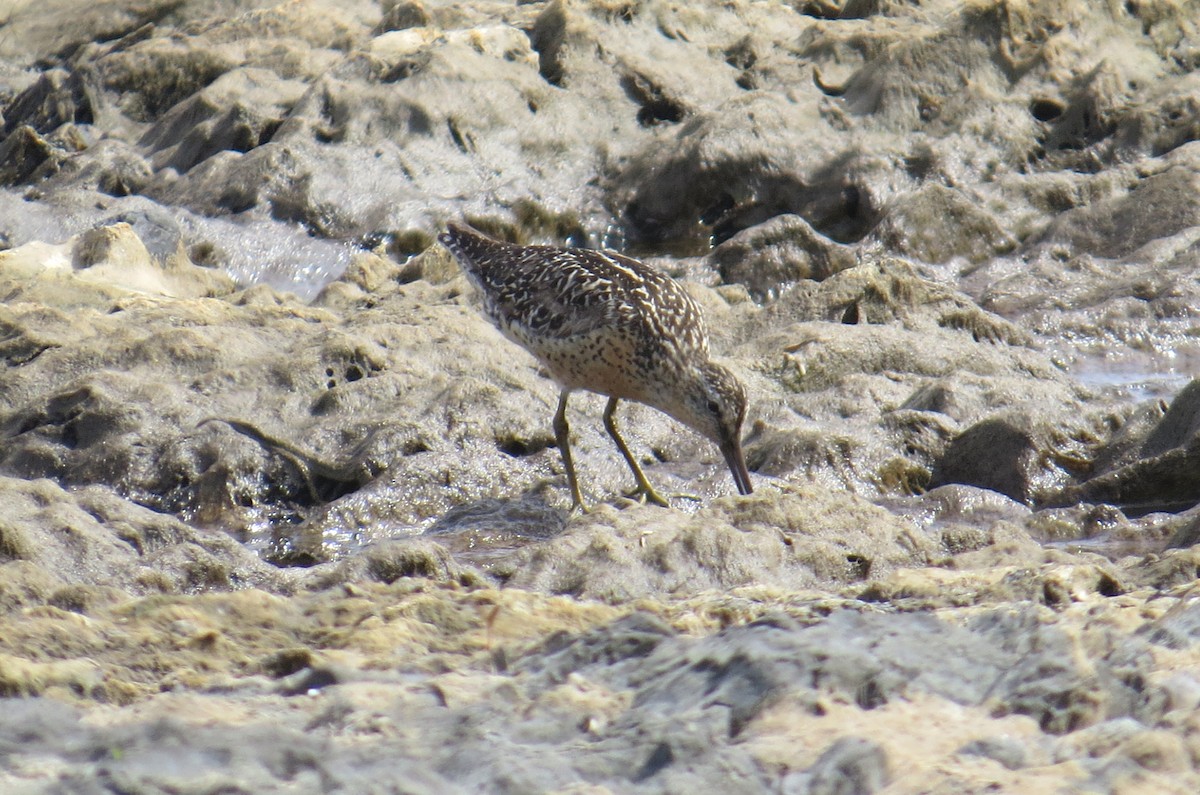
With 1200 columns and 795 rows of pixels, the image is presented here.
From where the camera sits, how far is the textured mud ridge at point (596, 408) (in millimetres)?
2400

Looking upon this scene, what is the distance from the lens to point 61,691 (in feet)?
8.21

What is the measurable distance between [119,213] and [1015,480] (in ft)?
22.8

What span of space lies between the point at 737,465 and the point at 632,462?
586 millimetres

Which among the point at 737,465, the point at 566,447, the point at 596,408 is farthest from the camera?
the point at 596,408

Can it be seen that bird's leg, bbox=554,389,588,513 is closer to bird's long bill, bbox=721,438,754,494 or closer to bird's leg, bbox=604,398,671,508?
bird's leg, bbox=604,398,671,508

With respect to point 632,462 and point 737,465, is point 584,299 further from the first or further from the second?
point 737,465

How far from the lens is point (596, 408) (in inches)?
304

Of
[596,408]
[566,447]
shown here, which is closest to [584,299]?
[566,447]

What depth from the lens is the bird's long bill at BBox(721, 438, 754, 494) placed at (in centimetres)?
626

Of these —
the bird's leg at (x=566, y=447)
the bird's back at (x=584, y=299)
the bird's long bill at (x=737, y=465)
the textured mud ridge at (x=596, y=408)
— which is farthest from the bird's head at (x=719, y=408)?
the bird's leg at (x=566, y=447)

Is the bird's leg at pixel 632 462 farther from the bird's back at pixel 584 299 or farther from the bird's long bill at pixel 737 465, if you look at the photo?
the bird's back at pixel 584 299

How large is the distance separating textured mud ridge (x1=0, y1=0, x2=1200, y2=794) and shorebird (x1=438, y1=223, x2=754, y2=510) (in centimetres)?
29

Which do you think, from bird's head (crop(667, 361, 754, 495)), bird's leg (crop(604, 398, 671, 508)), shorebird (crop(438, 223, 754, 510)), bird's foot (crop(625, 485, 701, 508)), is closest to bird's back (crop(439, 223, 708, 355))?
shorebird (crop(438, 223, 754, 510))

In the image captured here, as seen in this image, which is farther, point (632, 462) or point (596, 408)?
point (596, 408)
